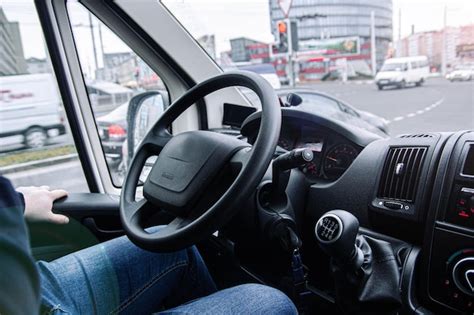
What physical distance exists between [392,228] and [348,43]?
1.35m

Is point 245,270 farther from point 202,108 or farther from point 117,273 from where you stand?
point 202,108

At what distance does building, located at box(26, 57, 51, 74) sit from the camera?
190cm

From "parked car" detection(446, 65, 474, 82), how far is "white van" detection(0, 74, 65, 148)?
5.67ft

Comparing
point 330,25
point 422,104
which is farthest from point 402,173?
point 330,25

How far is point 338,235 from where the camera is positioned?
1136 millimetres

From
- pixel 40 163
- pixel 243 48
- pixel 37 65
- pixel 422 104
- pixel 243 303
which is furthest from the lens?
pixel 243 48

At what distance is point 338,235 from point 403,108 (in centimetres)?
103

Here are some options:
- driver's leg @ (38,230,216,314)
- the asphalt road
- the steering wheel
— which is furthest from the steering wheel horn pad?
the asphalt road

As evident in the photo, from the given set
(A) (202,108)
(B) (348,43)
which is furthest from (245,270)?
(B) (348,43)

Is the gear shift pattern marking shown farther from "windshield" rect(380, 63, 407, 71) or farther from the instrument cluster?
"windshield" rect(380, 63, 407, 71)

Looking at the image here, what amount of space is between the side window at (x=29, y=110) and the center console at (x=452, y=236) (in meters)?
1.58

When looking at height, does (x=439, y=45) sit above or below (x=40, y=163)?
above

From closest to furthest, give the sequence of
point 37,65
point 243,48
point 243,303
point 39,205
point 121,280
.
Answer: point 243,303 < point 121,280 < point 39,205 < point 37,65 < point 243,48

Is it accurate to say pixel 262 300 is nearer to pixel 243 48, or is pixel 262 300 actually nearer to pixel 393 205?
pixel 393 205
